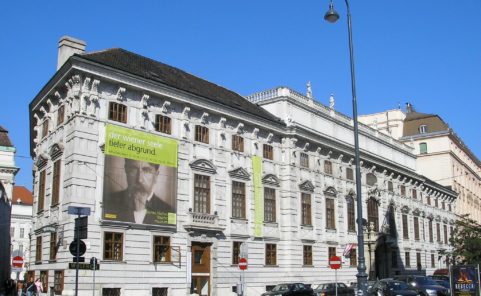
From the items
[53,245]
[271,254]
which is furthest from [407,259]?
[53,245]

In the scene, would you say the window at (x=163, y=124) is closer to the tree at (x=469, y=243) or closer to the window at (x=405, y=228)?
the tree at (x=469, y=243)

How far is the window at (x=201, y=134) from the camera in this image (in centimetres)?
3591

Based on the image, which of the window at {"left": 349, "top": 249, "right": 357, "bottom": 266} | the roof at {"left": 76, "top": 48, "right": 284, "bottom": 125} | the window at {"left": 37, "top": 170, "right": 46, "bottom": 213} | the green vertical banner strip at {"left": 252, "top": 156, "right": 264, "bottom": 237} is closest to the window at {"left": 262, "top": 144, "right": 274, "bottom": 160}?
the green vertical banner strip at {"left": 252, "top": 156, "right": 264, "bottom": 237}

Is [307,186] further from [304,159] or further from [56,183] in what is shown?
[56,183]

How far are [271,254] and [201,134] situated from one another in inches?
405

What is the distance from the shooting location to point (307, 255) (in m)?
42.9

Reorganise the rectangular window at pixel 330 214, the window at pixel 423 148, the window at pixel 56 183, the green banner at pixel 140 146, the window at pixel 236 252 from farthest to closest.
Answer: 1. the window at pixel 423 148
2. the rectangular window at pixel 330 214
3. the window at pixel 236 252
4. the window at pixel 56 183
5. the green banner at pixel 140 146

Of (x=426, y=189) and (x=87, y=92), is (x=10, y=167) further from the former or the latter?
(x=426, y=189)

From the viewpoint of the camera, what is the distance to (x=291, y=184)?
4191 centimetres

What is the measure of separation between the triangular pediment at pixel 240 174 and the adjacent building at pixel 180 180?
0.37 ft

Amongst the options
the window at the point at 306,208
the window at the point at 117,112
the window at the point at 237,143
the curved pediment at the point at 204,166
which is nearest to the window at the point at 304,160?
the window at the point at 306,208

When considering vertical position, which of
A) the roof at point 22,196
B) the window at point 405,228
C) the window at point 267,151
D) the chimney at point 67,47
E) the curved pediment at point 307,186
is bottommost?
the window at point 405,228

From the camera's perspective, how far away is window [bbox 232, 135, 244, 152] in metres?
38.5

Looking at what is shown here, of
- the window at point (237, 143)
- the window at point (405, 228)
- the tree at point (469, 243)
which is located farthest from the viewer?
the window at point (405, 228)
